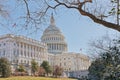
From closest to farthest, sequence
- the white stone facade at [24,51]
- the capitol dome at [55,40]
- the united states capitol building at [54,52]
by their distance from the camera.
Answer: the white stone facade at [24,51], the united states capitol building at [54,52], the capitol dome at [55,40]

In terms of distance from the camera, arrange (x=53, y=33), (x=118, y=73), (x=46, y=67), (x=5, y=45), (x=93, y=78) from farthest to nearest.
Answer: (x=53, y=33), (x=5, y=45), (x=46, y=67), (x=93, y=78), (x=118, y=73)

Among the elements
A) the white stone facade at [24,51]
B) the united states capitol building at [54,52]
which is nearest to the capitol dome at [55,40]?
the united states capitol building at [54,52]

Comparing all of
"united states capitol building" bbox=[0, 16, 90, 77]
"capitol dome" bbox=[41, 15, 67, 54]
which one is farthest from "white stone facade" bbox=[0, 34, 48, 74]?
"capitol dome" bbox=[41, 15, 67, 54]

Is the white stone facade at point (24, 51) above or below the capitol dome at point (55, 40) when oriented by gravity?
below

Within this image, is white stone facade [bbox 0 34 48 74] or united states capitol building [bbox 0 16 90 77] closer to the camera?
white stone facade [bbox 0 34 48 74]

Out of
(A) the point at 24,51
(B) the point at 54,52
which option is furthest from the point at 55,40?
(A) the point at 24,51

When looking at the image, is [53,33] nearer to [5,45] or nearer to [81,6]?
[5,45]

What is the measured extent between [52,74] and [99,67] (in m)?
78.2

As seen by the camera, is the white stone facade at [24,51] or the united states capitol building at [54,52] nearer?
the white stone facade at [24,51]

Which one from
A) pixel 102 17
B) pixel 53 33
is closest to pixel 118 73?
pixel 102 17

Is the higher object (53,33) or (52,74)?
(53,33)

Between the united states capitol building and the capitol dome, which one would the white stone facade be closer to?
the united states capitol building

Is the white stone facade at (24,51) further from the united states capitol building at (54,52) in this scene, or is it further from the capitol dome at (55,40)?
the capitol dome at (55,40)

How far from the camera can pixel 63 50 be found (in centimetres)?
13838
